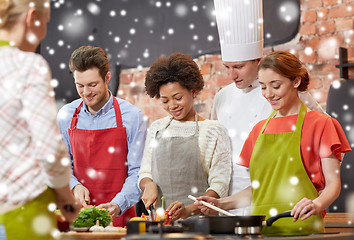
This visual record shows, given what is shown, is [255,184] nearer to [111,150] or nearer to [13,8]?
[111,150]

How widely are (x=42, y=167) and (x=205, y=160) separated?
1026 millimetres

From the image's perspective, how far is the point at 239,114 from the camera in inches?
89.0

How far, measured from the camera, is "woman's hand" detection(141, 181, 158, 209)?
6.47 feet

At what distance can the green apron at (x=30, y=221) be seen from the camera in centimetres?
110

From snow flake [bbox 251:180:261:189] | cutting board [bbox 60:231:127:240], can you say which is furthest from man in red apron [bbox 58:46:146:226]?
cutting board [bbox 60:231:127:240]

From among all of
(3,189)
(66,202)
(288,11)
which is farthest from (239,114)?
(3,189)


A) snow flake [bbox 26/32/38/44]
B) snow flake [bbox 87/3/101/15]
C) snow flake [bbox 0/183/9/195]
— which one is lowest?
snow flake [bbox 0/183/9/195]

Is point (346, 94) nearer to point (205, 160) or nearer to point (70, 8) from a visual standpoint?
point (205, 160)

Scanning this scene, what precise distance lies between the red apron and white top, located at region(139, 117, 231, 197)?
0.95ft

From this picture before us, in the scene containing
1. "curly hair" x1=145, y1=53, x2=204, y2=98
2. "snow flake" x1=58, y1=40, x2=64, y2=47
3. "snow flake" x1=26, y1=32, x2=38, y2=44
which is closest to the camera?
"snow flake" x1=26, y1=32, x2=38, y2=44

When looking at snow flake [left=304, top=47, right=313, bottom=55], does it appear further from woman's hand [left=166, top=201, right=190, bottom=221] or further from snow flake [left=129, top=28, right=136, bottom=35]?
woman's hand [left=166, top=201, right=190, bottom=221]

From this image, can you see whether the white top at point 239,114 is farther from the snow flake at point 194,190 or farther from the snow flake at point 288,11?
the snow flake at point 288,11

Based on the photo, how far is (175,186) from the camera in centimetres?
205

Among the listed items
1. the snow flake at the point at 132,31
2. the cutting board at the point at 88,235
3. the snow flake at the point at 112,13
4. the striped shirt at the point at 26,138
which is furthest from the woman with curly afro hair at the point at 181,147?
the snow flake at the point at 112,13
